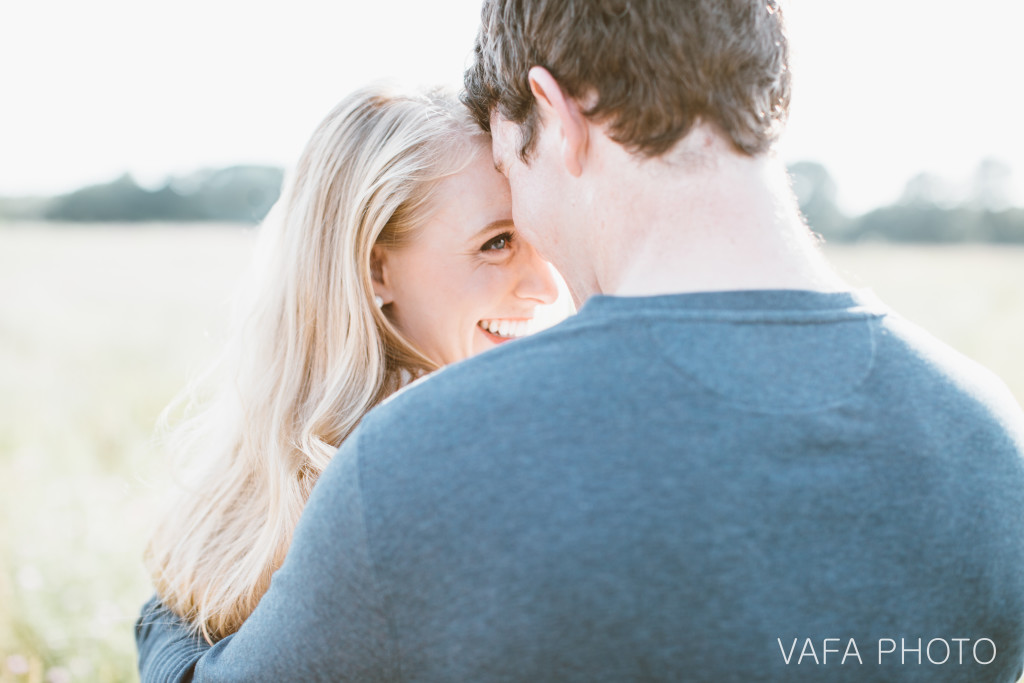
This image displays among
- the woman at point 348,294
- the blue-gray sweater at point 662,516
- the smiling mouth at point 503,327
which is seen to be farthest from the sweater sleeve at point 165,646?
the smiling mouth at point 503,327

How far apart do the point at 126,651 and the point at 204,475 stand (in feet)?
4.50

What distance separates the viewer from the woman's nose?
261cm

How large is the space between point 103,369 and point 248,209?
7630mm

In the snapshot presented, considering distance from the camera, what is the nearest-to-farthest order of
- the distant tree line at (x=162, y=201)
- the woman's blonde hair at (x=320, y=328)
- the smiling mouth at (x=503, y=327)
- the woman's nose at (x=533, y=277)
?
the woman's blonde hair at (x=320, y=328) → the woman's nose at (x=533, y=277) → the smiling mouth at (x=503, y=327) → the distant tree line at (x=162, y=201)

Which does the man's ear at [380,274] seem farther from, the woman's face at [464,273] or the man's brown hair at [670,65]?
the man's brown hair at [670,65]

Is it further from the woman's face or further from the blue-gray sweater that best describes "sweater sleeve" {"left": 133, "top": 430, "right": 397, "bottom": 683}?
the woman's face

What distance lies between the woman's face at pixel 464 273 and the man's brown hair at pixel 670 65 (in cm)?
87

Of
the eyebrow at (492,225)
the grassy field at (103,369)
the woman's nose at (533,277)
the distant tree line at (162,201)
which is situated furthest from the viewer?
the distant tree line at (162,201)

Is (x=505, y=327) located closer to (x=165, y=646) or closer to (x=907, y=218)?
(x=165, y=646)

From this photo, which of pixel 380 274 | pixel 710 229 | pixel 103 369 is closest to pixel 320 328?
pixel 380 274

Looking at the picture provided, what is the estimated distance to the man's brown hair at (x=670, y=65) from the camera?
1.46 metres

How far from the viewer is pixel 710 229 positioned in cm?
Result: 137

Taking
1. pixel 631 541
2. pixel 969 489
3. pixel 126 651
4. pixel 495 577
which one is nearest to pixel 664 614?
pixel 631 541

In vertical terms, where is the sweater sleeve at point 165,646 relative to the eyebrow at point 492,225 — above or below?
below
